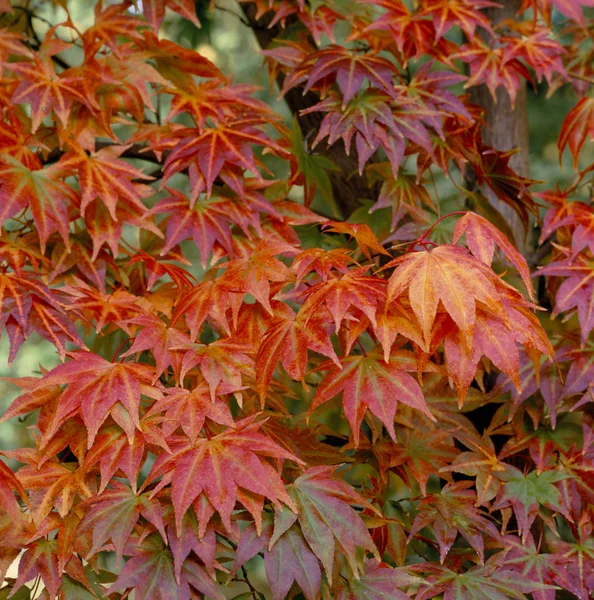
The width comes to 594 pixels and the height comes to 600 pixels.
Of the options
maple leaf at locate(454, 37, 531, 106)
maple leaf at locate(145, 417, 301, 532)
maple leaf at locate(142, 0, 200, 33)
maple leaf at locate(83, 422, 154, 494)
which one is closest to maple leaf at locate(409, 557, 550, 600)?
maple leaf at locate(145, 417, 301, 532)

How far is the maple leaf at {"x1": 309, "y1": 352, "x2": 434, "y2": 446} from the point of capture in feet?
2.67

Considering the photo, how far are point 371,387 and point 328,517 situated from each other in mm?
142

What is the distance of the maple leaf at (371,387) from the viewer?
2.67 ft

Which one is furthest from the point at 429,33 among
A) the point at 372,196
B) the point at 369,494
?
the point at 369,494

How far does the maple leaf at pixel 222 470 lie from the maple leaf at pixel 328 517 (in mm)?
38

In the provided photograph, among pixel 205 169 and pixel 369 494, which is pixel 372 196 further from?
pixel 369 494

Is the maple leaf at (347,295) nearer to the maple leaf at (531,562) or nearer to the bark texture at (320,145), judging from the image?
the maple leaf at (531,562)

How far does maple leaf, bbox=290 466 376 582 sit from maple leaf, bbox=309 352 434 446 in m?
0.06

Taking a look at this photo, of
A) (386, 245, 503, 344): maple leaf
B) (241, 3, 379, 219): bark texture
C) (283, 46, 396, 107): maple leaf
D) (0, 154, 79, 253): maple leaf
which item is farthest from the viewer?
(241, 3, 379, 219): bark texture

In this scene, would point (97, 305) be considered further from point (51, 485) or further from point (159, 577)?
point (159, 577)

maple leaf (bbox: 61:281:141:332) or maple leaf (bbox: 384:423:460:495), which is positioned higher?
maple leaf (bbox: 61:281:141:332)

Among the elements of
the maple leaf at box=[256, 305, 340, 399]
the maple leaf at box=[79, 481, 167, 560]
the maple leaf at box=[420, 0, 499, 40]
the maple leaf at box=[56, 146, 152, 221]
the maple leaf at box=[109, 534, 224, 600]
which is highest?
the maple leaf at box=[420, 0, 499, 40]

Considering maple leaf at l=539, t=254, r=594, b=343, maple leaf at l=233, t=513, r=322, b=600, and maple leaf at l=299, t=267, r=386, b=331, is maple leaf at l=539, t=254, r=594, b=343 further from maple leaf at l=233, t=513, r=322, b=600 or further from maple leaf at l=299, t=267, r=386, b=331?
maple leaf at l=233, t=513, r=322, b=600

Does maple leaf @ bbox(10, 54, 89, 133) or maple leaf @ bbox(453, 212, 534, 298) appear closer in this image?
maple leaf @ bbox(453, 212, 534, 298)
